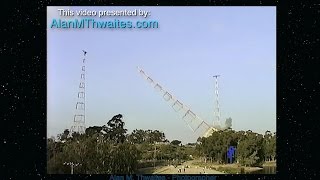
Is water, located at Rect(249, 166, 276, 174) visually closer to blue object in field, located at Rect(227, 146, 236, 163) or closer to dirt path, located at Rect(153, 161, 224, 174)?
blue object in field, located at Rect(227, 146, 236, 163)

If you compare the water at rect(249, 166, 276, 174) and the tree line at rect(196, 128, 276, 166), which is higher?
the tree line at rect(196, 128, 276, 166)

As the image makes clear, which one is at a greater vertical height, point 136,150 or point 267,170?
point 136,150

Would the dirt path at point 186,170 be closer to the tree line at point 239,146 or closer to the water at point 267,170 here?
the tree line at point 239,146

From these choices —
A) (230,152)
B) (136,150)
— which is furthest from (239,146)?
(136,150)

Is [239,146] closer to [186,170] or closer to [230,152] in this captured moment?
[230,152]

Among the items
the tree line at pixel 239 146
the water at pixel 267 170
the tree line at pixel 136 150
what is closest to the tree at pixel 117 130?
the tree line at pixel 136 150

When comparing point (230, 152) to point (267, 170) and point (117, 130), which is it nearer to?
point (267, 170)

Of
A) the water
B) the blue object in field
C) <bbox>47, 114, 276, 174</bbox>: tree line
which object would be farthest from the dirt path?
the water
